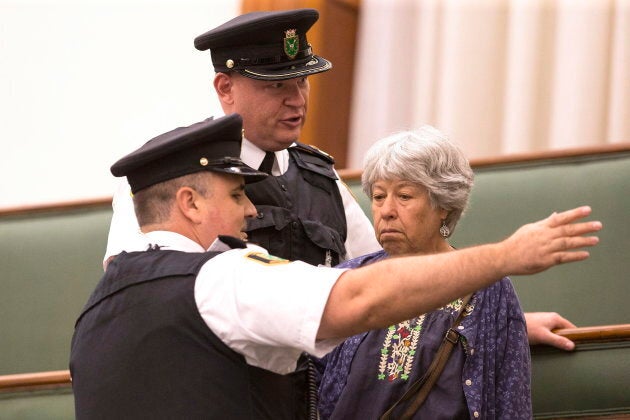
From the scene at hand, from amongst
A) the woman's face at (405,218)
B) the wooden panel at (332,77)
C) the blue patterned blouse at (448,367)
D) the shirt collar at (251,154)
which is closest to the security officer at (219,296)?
the blue patterned blouse at (448,367)

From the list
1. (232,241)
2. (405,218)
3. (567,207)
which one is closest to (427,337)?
(405,218)

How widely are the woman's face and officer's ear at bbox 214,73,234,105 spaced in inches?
17.0

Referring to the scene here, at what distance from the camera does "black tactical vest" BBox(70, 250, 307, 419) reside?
188 cm

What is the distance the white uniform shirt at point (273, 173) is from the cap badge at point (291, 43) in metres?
0.22

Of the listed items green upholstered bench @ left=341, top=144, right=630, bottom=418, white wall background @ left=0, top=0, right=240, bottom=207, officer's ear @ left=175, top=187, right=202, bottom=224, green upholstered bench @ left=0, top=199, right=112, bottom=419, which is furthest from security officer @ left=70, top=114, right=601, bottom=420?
white wall background @ left=0, top=0, right=240, bottom=207

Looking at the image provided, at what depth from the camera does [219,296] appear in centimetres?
184

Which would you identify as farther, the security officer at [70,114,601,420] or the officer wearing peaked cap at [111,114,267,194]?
the officer wearing peaked cap at [111,114,267,194]

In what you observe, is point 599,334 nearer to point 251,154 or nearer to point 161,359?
point 251,154

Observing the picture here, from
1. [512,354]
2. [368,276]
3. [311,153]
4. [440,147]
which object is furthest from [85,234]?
[368,276]

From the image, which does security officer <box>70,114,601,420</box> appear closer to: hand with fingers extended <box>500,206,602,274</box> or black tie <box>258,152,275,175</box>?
hand with fingers extended <box>500,206,602,274</box>

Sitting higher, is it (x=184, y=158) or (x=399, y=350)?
(x=184, y=158)

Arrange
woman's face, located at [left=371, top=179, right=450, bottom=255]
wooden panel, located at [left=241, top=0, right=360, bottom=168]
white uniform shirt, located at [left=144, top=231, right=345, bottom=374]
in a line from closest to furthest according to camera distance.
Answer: white uniform shirt, located at [left=144, top=231, right=345, bottom=374] < woman's face, located at [left=371, top=179, right=450, bottom=255] < wooden panel, located at [left=241, top=0, right=360, bottom=168]

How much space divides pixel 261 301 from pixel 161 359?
0.71 feet

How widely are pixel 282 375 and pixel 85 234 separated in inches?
76.5
